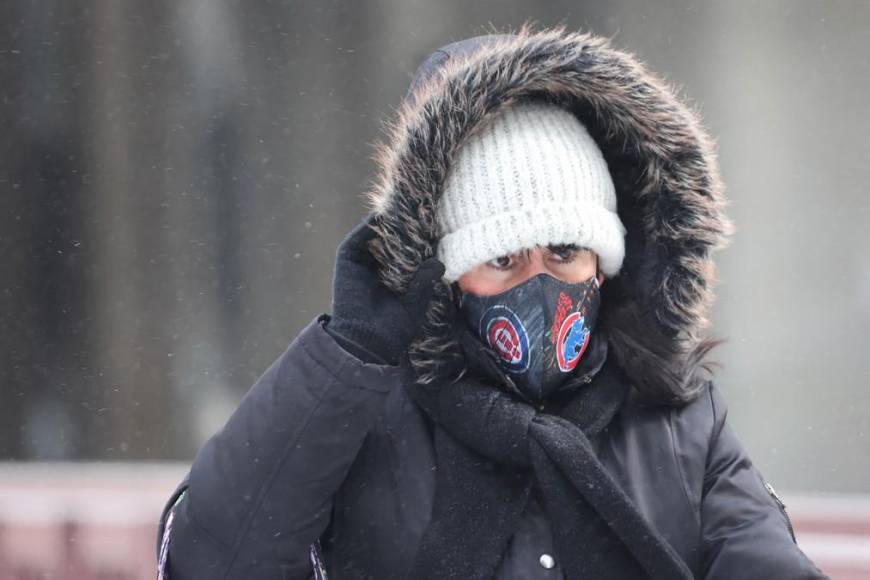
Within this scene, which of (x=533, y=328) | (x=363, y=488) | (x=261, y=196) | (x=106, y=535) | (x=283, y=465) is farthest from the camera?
(x=261, y=196)

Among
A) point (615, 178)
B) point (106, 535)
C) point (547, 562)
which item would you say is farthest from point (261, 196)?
point (547, 562)

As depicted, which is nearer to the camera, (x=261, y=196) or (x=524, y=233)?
(x=524, y=233)

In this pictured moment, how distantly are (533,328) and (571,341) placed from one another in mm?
94

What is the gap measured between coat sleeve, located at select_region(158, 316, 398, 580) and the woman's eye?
0.30 m

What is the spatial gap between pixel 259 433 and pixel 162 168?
3.66 meters

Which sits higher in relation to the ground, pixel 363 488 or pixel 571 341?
pixel 571 341

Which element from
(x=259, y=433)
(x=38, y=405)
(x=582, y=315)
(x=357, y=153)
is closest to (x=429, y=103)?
(x=582, y=315)

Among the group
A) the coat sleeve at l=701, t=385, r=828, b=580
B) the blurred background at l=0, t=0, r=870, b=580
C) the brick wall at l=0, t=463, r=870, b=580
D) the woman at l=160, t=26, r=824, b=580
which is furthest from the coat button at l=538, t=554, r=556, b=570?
the blurred background at l=0, t=0, r=870, b=580

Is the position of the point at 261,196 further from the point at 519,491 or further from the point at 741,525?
the point at 741,525

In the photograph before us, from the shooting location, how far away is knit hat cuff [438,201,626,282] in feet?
5.82

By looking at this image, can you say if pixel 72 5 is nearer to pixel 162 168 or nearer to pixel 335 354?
pixel 162 168

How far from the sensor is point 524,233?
1772mm

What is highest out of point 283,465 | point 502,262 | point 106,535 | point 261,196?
point 502,262

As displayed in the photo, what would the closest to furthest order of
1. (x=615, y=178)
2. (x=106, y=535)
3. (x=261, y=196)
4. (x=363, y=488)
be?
(x=363, y=488) → (x=615, y=178) → (x=106, y=535) → (x=261, y=196)
